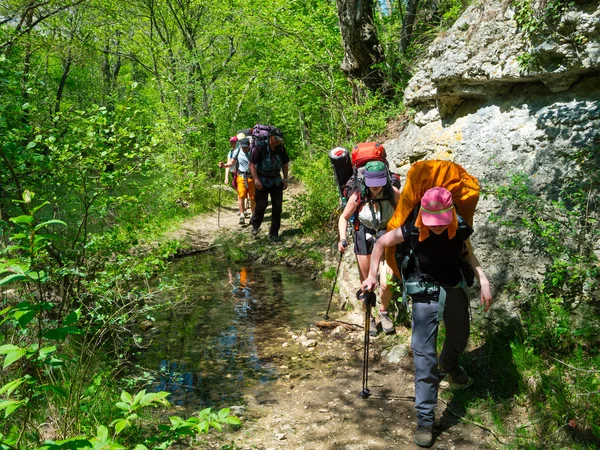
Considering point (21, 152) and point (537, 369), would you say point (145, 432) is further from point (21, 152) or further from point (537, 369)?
point (537, 369)

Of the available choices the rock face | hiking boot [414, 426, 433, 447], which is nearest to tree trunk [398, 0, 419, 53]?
the rock face

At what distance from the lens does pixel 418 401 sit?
404 cm

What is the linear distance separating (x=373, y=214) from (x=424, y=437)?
261 centimetres

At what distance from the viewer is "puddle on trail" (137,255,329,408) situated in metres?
5.32

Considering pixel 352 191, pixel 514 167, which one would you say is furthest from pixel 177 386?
pixel 514 167

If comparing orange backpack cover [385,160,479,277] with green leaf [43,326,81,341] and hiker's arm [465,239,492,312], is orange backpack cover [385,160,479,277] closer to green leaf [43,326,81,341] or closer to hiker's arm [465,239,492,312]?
hiker's arm [465,239,492,312]

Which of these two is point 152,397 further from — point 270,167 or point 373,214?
point 270,167

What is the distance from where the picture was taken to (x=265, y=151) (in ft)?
35.1

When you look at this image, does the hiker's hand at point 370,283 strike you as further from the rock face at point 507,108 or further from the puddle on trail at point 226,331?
the puddle on trail at point 226,331

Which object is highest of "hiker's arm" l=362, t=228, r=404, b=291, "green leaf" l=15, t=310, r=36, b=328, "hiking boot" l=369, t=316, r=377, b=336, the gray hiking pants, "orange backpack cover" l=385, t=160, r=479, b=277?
"orange backpack cover" l=385, t=160, r=479, b=277

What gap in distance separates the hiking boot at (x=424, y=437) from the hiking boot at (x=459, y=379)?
2.40 feet

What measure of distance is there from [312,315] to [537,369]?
12.1 ft

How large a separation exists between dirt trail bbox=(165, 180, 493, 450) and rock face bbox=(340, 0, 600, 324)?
4.63 feet

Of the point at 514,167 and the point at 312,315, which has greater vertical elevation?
the point at 514,167
